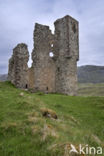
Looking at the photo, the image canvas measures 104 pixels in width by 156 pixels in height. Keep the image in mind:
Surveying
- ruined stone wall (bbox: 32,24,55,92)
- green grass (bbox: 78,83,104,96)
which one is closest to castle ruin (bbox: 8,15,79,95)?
ruined stone wall (bbox: 32,24,55,92)

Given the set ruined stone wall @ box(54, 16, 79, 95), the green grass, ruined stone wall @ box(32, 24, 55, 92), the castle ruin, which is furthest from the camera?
the green grass

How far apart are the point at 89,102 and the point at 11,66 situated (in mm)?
19371

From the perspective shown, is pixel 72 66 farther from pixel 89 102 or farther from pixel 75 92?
pixel 89 102

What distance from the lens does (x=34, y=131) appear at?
8734 millimetres

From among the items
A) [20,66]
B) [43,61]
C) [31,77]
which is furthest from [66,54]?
[20,66]

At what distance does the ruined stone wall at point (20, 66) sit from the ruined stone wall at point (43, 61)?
67.2 inches

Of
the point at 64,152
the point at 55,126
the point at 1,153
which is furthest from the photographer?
the point at 55,126

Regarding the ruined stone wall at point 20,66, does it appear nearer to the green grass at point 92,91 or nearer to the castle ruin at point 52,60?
the castle ruin at point 52,60

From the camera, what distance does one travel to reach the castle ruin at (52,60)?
113 feet

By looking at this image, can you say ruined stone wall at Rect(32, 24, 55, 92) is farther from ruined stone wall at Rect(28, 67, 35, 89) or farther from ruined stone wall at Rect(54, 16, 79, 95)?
ruined stone wall at Rect(54, 16, 79, 95)

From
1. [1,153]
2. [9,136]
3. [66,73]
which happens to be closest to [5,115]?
[9,136]

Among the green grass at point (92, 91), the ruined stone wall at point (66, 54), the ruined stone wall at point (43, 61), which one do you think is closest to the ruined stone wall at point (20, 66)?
the ruined stone wall at point (43, 61)

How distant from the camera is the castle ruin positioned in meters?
34.5

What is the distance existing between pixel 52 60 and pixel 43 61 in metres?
1.89
